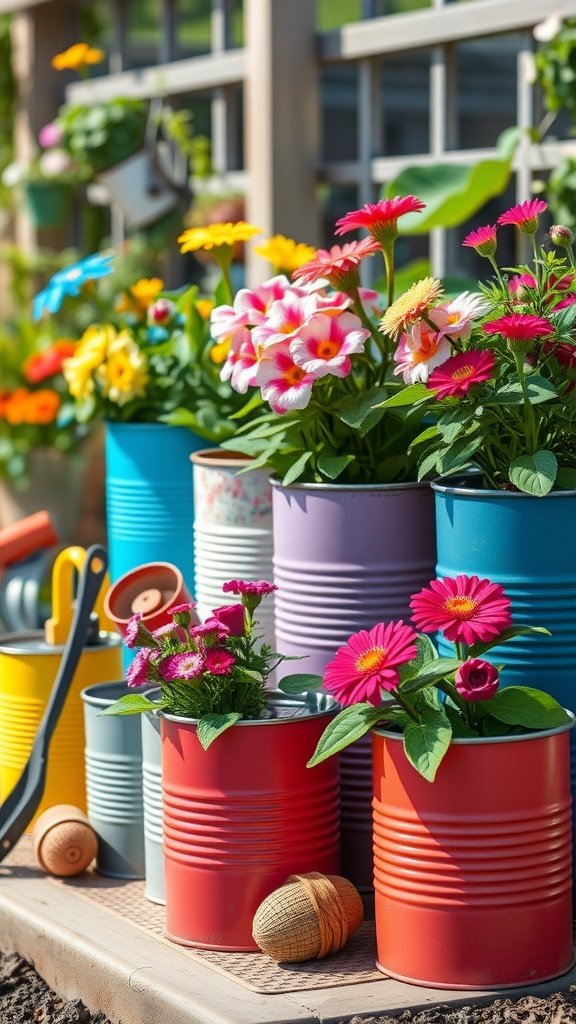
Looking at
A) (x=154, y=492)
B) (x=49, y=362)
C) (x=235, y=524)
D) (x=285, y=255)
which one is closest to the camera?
(x=235, y=524)

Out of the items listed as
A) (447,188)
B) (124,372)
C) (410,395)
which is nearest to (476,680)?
(410,395)

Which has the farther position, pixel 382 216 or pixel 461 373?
pixel 382 216

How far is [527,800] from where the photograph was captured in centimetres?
181

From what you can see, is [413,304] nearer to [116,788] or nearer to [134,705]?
[134,705]

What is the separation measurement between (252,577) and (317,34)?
2171mm

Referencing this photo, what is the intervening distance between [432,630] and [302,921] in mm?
411

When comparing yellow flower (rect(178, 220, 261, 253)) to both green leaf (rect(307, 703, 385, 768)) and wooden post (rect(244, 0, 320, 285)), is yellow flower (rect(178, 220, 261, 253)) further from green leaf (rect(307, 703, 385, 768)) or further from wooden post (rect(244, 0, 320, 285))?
wooden post (rect(244, 0, 320, 285))

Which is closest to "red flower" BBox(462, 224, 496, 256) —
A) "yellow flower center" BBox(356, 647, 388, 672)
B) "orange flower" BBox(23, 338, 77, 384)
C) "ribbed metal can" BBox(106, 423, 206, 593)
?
"yellow flower center" BBox(356, 647, 388, 672)

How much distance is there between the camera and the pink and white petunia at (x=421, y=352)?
6.40 ft

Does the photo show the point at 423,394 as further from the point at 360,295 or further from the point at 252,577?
the point at 252,577

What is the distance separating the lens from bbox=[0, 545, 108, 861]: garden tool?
244 cm

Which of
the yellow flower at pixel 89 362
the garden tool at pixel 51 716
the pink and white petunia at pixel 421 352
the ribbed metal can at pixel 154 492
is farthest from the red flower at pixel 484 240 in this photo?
the yellow flower at pixel 89 362

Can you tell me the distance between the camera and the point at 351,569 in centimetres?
215

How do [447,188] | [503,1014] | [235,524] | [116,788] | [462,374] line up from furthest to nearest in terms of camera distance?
[447,188], [235,524], [116,788], [462,374], [503,1014]
